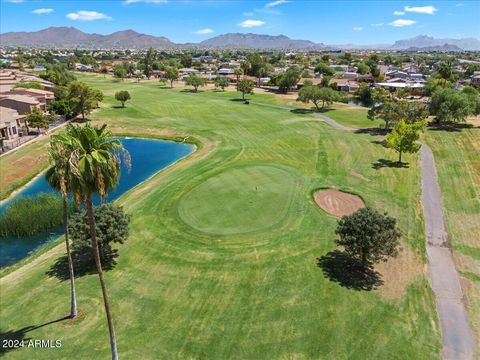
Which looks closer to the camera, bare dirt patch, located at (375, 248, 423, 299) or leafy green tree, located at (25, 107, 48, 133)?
bare dirt patch, located at (375, 248, 423, 299)

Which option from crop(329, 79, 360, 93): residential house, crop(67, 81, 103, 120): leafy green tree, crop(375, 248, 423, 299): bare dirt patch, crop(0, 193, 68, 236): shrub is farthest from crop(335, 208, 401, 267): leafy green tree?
crop(329, 79, 360, 93): residential house

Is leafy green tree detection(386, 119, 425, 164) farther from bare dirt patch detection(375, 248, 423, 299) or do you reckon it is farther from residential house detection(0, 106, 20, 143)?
residential house detection(0, 106, 20, 143)

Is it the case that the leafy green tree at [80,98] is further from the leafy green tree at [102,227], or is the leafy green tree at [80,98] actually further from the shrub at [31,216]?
the leafy green tree at [102,227]

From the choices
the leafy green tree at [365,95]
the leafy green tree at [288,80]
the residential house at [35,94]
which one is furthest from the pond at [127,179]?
the leafy green tree at [365,95]

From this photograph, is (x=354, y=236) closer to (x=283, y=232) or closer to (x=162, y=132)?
(x=283, y=232)

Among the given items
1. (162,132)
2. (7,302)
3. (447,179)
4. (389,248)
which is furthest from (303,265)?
(162,132)

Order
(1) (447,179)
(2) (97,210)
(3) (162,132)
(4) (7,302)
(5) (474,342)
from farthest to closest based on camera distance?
1. (3) (162,132)
2. (1) (447,179)
3. (2) (97,210)
4. (4) (7,302)
5. (5) (474,342)
